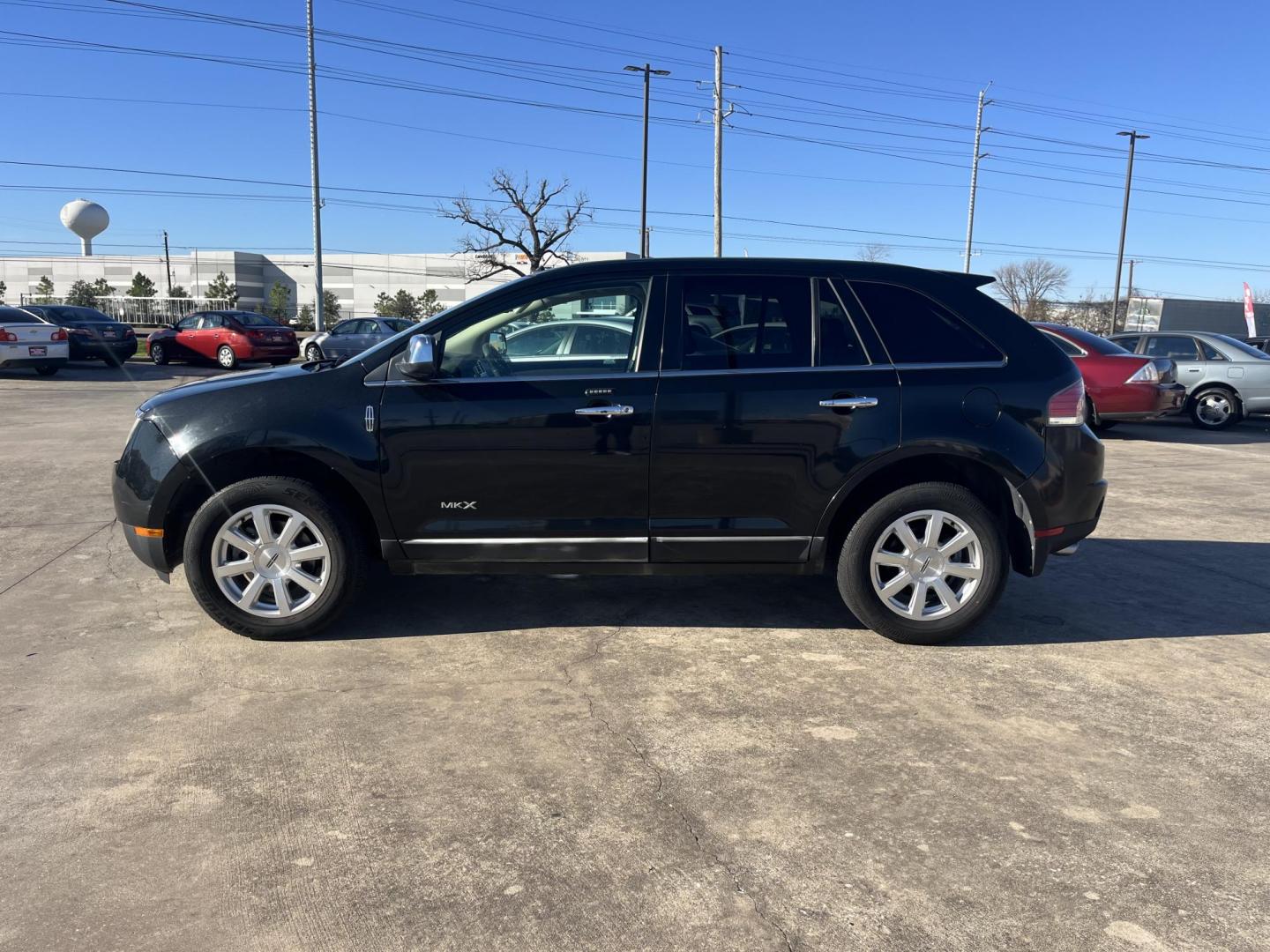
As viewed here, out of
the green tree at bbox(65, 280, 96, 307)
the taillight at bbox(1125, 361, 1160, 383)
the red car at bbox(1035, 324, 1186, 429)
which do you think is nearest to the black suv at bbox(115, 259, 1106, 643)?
the red car at bbox(1035, 324, 1186, 429)

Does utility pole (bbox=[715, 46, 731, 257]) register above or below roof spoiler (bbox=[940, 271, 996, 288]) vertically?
above

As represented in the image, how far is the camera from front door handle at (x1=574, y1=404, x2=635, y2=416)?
173 inches

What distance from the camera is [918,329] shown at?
4.61 meters

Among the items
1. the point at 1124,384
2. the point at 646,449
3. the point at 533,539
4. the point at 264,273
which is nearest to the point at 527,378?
the point at 646,449

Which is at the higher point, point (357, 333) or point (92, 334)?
point (357, 333)

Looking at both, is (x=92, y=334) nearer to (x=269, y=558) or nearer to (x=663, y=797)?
(x=269, y=558)

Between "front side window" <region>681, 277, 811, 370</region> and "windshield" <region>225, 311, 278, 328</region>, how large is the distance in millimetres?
23422

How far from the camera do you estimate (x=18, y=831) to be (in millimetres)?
2912

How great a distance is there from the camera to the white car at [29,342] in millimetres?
19484

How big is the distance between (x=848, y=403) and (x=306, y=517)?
258 centimetres

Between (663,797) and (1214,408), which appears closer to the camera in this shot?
(663,797)

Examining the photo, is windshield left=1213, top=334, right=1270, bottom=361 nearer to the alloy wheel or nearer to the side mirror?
the alloy wheel

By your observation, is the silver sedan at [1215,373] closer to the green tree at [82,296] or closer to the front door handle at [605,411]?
the front door handle at [605,411]

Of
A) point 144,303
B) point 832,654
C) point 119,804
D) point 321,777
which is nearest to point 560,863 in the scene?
point 321,777
